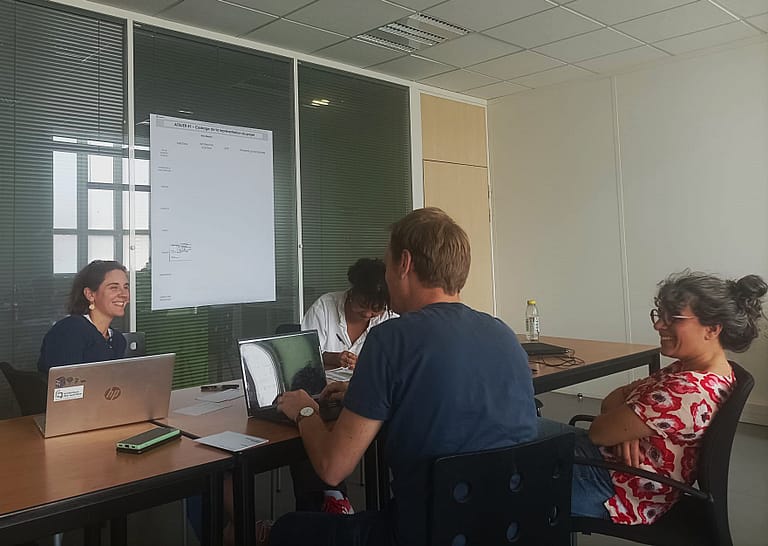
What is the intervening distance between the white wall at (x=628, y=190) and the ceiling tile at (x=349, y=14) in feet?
7.43

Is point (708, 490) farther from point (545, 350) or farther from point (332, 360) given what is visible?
point (332, 360)

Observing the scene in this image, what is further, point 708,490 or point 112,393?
point 112,393

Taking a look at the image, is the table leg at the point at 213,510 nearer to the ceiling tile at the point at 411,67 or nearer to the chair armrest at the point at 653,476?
the chair armrest at the point at 653,476

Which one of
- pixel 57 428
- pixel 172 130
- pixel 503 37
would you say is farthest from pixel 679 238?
pixel 57 428

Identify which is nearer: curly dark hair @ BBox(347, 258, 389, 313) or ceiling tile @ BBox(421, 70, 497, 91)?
curly dark hair @ BBox(347, 258, 389, 313)

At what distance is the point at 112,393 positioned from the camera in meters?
1.77

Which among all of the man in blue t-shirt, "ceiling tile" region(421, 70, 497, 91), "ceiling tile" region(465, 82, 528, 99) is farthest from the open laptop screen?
"ceiling tile" region(465, 82, 528, 99)

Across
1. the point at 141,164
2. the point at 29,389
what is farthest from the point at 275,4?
the point at 29,389

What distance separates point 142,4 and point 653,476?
148 inches

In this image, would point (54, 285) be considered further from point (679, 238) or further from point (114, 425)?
point (679, 238)

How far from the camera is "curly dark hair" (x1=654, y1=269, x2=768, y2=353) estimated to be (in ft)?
5.71

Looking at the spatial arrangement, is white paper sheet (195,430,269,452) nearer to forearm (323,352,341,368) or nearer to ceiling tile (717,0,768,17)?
forearm (323,352,341,368)

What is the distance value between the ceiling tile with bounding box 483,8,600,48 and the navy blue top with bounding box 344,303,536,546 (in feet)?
10.8

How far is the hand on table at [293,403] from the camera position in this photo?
173cm
